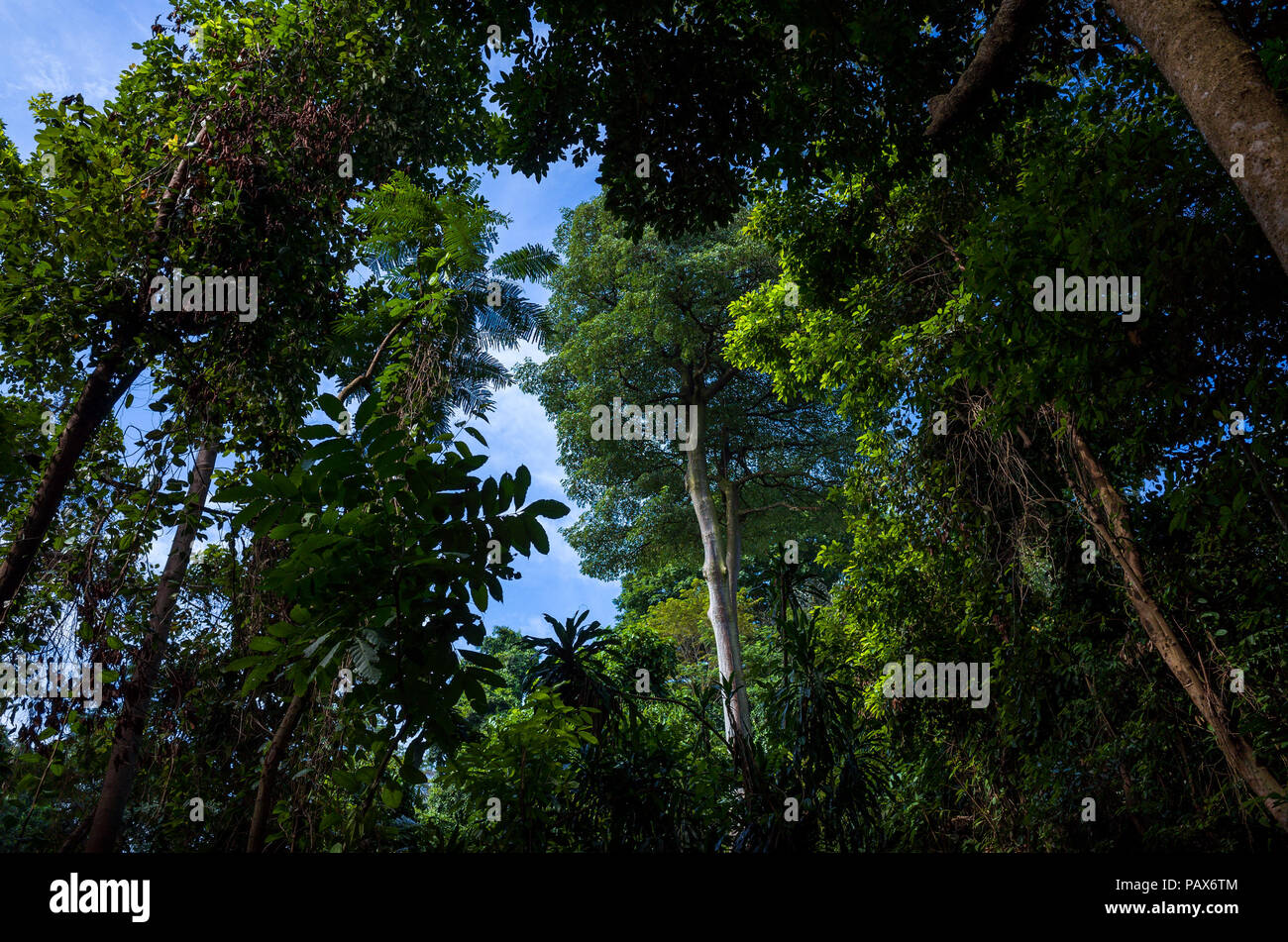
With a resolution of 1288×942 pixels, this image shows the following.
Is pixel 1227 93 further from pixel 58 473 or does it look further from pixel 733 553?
pixel 733 553

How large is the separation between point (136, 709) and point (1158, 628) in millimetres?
7080

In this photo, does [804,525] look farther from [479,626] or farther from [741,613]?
[479,626]

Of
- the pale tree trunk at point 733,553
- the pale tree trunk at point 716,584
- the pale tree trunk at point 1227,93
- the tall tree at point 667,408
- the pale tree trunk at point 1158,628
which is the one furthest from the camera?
the tall tree at point 667,408

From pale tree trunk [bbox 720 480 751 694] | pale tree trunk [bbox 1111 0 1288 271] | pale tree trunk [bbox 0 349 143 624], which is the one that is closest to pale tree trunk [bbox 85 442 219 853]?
pale tree trunk [bbox 0 349 143 624]

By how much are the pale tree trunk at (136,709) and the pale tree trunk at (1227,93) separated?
18.2 feet

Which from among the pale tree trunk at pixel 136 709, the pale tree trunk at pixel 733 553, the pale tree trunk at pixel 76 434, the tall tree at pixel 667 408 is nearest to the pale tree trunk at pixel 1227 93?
the pale tree trunk at pixel 136 709

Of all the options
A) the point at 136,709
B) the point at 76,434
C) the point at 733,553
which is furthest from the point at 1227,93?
the point at 733,553

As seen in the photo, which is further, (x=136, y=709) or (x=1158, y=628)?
(x=1158, y=628)

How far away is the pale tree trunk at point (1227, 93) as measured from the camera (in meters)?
2.66

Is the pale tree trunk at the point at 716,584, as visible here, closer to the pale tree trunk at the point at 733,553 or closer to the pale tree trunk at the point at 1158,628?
the pale tree trunk at the point at 733,553

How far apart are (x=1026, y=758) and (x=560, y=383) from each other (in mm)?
14218

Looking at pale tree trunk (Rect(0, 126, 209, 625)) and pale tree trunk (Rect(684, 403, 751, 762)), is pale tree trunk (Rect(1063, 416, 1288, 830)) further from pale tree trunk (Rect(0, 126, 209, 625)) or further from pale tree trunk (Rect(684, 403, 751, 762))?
pale tree trunk (Rect(684, 403, 751, 762))

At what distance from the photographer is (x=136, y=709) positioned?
473 cm

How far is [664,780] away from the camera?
5.10m
